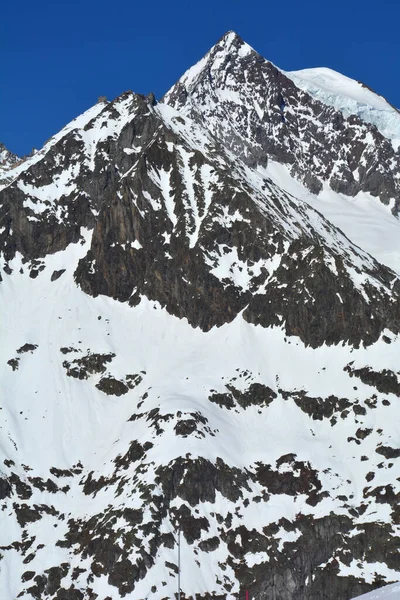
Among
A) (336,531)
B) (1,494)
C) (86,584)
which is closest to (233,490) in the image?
(336,531)

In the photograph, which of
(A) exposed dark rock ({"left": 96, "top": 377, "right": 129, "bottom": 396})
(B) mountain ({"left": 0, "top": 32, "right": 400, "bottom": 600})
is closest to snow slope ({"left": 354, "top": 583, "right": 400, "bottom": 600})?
(B) mountain ({"left": 0, "top": 32, "right": 400, "bottom": 600})

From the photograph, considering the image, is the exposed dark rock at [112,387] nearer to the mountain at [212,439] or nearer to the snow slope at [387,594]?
the mountain at [212,439]

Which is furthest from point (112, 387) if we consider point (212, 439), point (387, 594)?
point (387, 594)

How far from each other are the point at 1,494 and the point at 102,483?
16603mm

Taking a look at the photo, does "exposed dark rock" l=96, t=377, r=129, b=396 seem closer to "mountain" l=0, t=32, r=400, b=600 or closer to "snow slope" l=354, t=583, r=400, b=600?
"mountain" l=0, t=32, r=400, b=600

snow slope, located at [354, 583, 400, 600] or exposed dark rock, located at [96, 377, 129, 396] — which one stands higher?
exposed dark rock, located at [96, 377, 129, 396]

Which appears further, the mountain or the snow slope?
the mountain

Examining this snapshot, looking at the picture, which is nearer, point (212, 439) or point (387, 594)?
point (387, 594)

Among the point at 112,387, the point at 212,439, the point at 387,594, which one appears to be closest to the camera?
the point at 387,594

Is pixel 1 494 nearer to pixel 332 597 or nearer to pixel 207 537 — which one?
pixel 207 537

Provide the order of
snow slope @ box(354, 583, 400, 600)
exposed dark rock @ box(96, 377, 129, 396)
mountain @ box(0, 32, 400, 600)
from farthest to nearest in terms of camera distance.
→ exposed dark rock @ box(96, 377, 129, 396)
mountain @ box(0, 32, 400, 600)
snow slope @ box(354, 583, 400, 600)

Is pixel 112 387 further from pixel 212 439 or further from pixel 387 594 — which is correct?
pixel 387 594

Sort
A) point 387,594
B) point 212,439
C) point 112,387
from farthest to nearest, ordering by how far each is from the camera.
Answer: point 112,387 < point 212,439 < point 387,594

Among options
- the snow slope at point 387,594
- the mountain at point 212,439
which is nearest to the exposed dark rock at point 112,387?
the mountain at point 212,439
